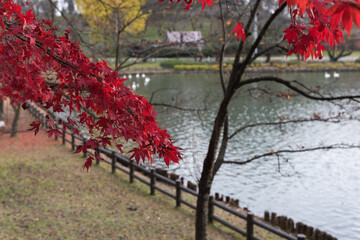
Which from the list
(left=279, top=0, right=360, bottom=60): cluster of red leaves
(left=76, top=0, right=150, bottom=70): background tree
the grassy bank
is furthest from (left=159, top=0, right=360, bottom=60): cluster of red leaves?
the grassy bank

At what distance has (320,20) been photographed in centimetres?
287

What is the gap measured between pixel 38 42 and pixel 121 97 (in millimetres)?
1026

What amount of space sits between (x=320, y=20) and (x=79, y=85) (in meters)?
2.09

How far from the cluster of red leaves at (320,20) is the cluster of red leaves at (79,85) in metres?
1.00

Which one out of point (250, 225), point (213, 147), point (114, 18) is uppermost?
point (114, 18)

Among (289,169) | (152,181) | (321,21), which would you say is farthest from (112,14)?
(321,21)

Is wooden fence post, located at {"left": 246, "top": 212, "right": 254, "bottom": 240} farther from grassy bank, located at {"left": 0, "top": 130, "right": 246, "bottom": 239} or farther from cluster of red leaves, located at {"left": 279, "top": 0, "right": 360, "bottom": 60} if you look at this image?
cluster of red leaves, located at {"left": 279, "top": 0, "right": 360, "bottom": 60}

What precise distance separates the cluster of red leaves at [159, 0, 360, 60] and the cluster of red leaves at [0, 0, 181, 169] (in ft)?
3.29

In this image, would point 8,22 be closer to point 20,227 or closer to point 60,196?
point 20,227

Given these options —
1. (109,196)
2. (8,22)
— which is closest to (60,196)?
(109,196)

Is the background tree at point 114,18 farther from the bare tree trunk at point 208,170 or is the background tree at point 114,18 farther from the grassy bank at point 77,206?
the grassy bank at point 77,206

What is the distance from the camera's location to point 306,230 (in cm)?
952

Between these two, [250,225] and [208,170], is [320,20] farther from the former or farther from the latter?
[250,225]

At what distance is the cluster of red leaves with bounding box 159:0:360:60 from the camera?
6.50ft
